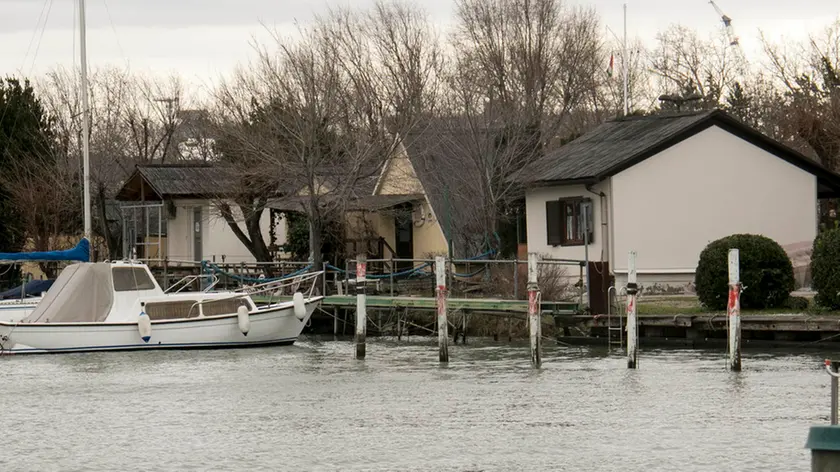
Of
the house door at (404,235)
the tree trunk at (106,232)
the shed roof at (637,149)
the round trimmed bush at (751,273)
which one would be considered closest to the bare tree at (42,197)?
the tree trunk at (106,232)

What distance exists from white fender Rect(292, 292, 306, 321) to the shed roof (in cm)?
898

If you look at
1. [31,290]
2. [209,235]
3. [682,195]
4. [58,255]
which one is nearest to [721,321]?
[682,195]

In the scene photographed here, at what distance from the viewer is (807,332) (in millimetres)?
32500

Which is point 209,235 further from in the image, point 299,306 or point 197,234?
point 299,306

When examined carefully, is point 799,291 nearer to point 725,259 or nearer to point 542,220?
point 725,259

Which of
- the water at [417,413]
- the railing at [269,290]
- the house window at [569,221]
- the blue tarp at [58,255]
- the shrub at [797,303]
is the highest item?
the house window at [569,221]

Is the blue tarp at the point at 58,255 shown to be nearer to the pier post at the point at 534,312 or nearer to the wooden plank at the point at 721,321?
the wooden plank at the point at 721,321

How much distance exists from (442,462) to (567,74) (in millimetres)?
42947

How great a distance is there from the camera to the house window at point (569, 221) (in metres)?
42.8

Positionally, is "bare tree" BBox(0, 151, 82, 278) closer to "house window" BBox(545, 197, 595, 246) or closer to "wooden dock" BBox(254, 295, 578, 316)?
"wooden dock" BBox(254, 295, 578, 316)

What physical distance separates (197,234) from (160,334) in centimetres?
2305

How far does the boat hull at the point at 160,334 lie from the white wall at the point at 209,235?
791 inches

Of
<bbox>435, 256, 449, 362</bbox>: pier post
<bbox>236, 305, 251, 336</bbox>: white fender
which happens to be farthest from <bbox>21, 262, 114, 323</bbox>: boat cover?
<bbox>435, 256, 449, 362</bbox>: pier post

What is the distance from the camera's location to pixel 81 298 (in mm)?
37125
